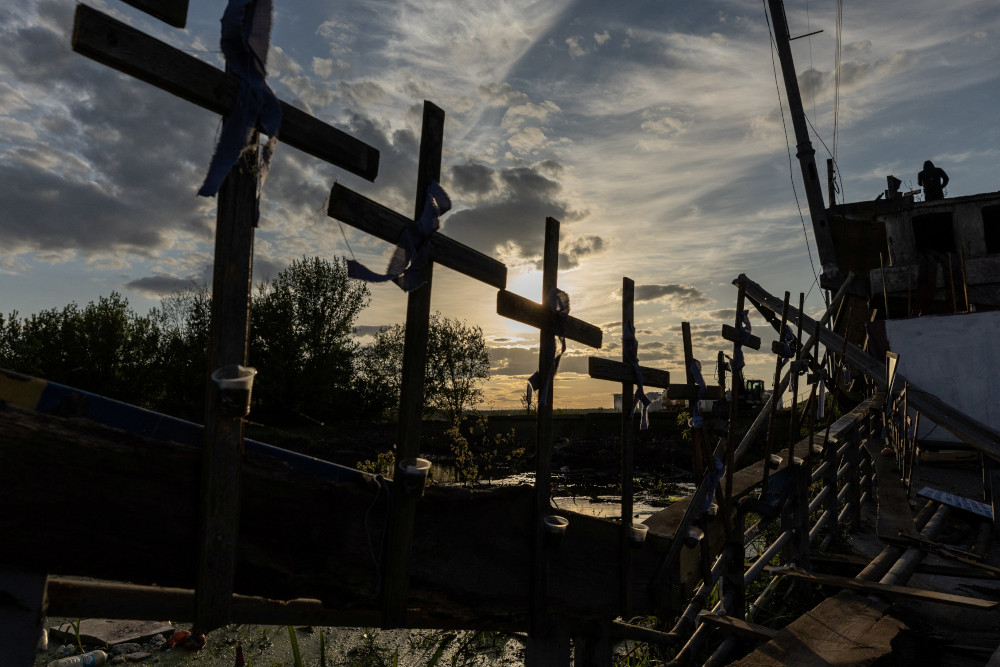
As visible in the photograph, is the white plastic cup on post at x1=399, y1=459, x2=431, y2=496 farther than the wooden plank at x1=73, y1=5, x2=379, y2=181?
Yes

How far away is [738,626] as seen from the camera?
456 cm

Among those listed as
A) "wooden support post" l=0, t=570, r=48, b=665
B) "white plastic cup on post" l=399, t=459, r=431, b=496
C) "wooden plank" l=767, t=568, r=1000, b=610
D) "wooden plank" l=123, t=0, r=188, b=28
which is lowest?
"wooden plank" l=767, t=568, r=1000, b=610

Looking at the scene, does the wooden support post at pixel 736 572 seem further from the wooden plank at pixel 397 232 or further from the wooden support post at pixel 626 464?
the wooden plank at pixel 397 232

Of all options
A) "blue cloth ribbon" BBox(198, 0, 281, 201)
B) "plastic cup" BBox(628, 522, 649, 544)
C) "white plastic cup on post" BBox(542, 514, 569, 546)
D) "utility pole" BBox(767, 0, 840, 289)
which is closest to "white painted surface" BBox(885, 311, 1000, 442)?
"utility pole" BBox(767, 0, 840, 289)

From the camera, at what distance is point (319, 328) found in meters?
32.0

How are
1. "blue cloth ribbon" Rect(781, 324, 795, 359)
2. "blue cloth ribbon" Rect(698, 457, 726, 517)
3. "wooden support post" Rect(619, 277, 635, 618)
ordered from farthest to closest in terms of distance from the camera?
"blue cloth ribbon" Rect(781, 324, 795, 359) < "blue cloth ribbon" Rect(698, 457, 726, 517) < "wooden support post" Rect(619, 277, 635, 618)

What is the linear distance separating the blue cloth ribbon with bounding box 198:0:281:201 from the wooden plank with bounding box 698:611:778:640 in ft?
15.4

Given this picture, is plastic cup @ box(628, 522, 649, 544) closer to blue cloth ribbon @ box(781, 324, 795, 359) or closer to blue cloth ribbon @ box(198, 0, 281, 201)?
blue cloth ribbon @ box(198, 0, 281, 201)

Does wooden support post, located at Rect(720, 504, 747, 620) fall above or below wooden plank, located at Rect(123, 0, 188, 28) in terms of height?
below

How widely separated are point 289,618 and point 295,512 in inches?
25.7

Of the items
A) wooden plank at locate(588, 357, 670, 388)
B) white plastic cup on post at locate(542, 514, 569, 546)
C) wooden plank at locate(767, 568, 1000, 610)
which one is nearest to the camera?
white plastic cup on post at locate(542, 514, 569, 546)

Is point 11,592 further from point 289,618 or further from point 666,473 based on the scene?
point 666,473

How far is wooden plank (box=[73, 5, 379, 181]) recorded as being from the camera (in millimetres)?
1573

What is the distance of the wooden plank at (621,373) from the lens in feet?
11.1
